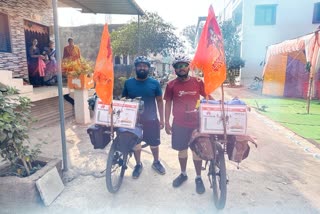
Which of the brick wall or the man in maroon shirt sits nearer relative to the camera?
the man in maroon shirt

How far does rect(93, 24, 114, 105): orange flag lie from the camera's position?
2789 millimetres

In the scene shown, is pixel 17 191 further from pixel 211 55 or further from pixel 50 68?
pixel 50 68

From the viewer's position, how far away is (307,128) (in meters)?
6.12

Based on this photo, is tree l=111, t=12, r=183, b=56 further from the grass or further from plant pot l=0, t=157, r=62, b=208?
plant pot l=0, t=157, r=62, b=208

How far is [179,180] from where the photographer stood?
322 cm

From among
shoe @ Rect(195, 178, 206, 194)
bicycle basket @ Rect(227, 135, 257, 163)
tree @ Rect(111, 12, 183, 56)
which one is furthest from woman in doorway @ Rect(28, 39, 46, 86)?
tree @ Rect(111, 12, 183, 56)

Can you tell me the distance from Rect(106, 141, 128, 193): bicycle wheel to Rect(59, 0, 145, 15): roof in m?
4.68

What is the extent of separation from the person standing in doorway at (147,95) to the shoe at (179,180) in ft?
1.08

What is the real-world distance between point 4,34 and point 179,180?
6.44 metres

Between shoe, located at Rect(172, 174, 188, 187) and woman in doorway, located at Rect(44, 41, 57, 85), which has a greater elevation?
woman in doorway, located at Rect(44, 41, 57, 85)

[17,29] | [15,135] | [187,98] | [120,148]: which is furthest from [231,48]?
[15,135]

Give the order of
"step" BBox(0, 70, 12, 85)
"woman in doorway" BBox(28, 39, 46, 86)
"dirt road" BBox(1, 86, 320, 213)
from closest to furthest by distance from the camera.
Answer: "dirt road" BBox(1, 86, 320, 213) < "step" BBox(0, 70, 12, 85) < "woman in doorway" BBox(28, 39, 46, 86)

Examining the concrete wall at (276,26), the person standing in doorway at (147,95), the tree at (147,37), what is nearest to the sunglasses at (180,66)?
the person standing in doorway at (147,95)

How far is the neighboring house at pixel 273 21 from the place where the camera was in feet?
51.8
